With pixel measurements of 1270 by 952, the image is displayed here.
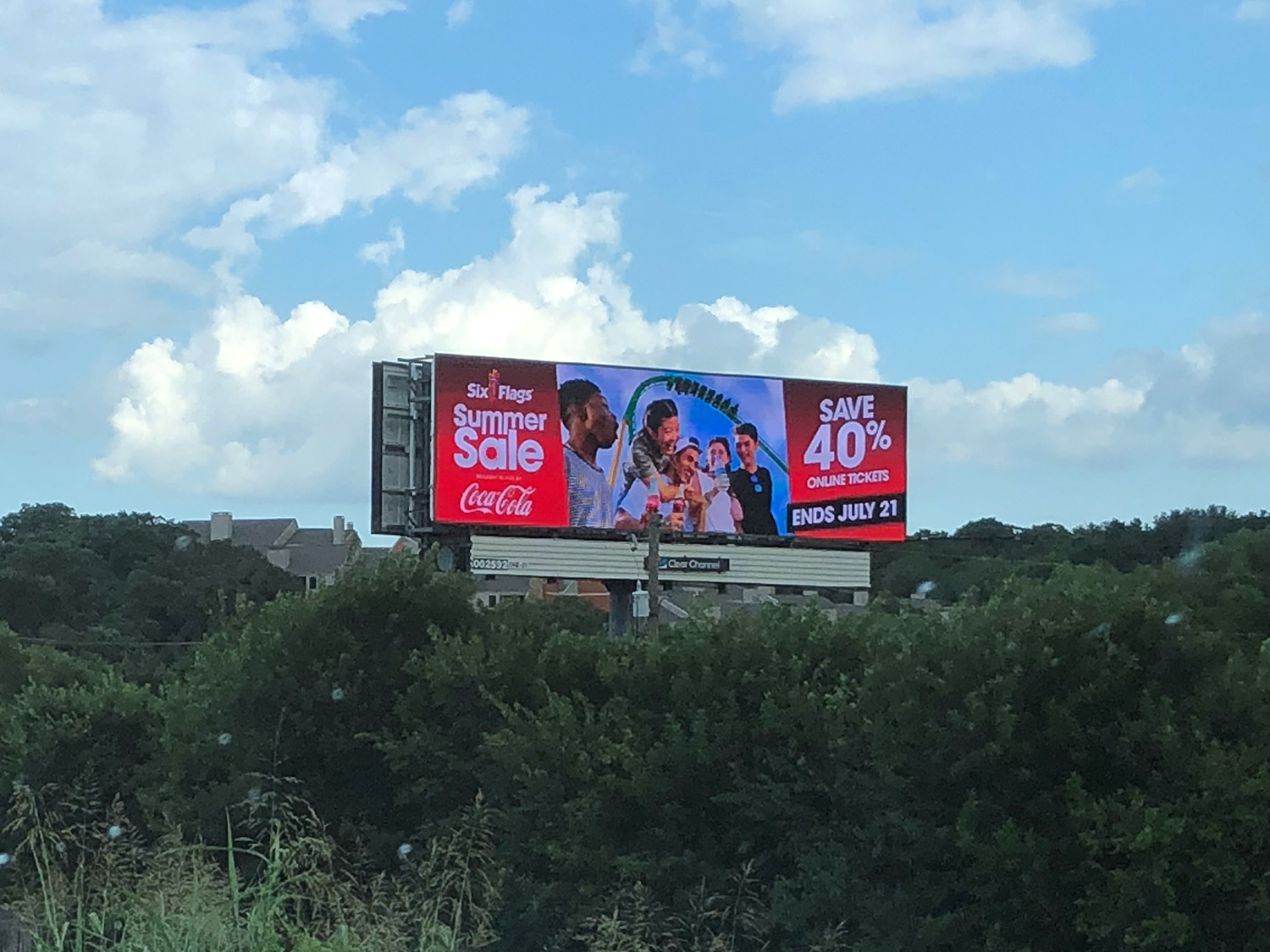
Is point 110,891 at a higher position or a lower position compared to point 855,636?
lower

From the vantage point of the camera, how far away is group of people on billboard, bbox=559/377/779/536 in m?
39.3

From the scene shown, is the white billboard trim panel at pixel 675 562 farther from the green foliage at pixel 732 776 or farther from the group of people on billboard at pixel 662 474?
the green foliage at pixel 732 776

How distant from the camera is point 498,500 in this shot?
38312 millimetres

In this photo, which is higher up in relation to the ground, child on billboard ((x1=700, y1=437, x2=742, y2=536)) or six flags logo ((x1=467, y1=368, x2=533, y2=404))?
six flags logo ((x1=467, y1=368, x2=533, y2=404))

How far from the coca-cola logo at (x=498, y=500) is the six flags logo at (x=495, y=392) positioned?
192 centimetres

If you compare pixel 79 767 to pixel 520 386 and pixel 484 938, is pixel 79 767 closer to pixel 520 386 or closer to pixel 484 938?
pixel 484 938

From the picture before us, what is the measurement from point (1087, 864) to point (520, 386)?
31.3m

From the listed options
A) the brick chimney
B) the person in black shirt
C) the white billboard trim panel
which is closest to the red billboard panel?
the white billboard trim panel

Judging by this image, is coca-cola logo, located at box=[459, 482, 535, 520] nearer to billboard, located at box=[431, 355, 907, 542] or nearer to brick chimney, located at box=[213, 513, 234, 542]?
billboard, located at box=[431, 355, 907, 542]

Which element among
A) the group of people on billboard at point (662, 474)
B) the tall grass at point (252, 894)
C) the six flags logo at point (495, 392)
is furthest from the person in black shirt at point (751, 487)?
the tall grass at point (252, 894)

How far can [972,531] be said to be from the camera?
6825cm

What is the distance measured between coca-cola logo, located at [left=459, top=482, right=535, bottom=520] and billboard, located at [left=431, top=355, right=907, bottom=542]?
26 millimetres

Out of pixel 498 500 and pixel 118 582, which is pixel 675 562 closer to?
pixel 498 500

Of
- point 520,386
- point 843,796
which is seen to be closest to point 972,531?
point 520,386
